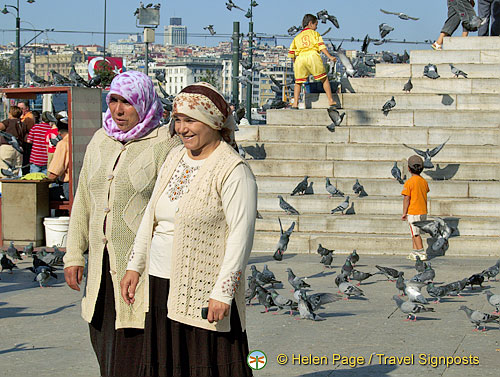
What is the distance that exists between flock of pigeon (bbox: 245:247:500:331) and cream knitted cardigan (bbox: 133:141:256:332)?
11.1 feet

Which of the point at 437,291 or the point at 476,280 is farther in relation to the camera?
the point at 476,280

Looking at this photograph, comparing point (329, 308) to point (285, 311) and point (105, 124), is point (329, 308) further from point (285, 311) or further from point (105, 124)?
point (105, 124)

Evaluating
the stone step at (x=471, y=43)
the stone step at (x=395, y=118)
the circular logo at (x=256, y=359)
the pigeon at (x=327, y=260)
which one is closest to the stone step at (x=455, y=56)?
the stone step at (x=471, y=43)

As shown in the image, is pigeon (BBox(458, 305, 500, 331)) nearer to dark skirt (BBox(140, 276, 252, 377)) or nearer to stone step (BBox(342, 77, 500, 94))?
dark skirt (BBox(140, 276, 252, 377))

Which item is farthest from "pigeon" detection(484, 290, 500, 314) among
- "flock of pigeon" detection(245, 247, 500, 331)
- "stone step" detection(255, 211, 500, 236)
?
"stone step" detection(255, 211, 500, 236)

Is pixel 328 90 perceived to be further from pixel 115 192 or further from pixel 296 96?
pixel 115 192

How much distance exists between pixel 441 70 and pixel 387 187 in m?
3.48

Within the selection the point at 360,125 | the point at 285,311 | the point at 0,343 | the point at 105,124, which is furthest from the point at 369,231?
the point at 105,124

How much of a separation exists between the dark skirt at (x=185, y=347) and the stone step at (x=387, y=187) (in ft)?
26.4

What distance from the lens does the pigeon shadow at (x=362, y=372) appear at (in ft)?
18.6

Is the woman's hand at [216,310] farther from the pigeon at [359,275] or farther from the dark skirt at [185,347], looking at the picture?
the pigeon at [359,275]

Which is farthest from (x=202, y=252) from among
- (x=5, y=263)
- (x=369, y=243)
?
(x=369, y=243)

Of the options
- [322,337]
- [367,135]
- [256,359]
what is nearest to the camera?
[256,359]

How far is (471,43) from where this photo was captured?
1498cm
